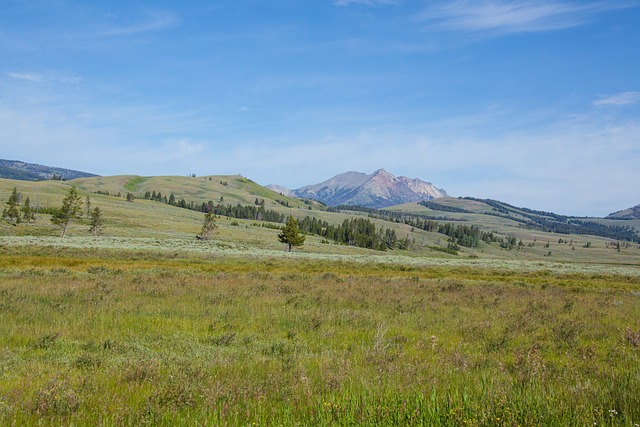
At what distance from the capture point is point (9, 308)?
40.0 ft

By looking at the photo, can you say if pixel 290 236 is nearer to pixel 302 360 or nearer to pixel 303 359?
pixel 303 359

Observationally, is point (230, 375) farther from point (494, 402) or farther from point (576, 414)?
point (576, 414)

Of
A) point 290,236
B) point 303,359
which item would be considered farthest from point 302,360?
point 290,236

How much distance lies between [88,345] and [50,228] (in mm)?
104741

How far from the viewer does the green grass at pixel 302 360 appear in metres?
4.59

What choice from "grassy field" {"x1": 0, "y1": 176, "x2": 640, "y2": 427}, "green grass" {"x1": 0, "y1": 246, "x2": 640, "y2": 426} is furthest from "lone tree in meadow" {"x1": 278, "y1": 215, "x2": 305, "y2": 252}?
"green grass" {"x1": 0, "y1": 246, "x2": 640, "y2": 426}

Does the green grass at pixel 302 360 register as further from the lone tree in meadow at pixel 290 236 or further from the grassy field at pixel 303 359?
the lone tree in meadow at pixel 290 236

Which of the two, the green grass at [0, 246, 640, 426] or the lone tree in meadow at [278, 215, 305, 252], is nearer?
the green grass at [0, 246, 640, 426]

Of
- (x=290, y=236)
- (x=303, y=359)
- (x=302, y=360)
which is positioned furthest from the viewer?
(x=290, y=236)

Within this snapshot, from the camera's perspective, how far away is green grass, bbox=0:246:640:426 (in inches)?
181

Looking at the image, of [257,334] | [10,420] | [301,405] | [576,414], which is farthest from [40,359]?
[576,414]

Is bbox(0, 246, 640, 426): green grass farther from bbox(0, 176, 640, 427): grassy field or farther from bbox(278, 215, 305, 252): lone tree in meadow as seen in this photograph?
bbox(278, 215, 305, 252): lone tree in meadow

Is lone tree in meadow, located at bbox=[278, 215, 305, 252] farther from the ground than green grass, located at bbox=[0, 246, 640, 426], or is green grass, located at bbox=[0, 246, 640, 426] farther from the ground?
green grass, located at bbox=[0, 246, 640, 426]

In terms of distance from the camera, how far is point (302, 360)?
7.59m
